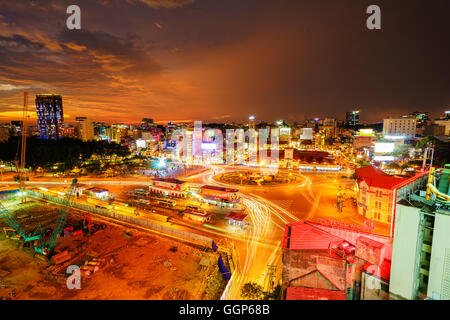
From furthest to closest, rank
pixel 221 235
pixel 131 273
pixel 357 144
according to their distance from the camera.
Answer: pixel 357 144
pixel 221 235
pixel 131 273

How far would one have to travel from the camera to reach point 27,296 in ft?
36.3

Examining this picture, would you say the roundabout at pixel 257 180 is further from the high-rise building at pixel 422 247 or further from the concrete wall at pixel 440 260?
the concrete wall at pixel 440 260

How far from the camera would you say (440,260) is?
6492mm

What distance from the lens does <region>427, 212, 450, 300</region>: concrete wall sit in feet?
20.8

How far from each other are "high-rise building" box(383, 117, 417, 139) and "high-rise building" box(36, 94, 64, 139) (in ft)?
405

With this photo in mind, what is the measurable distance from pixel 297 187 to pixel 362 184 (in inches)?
382

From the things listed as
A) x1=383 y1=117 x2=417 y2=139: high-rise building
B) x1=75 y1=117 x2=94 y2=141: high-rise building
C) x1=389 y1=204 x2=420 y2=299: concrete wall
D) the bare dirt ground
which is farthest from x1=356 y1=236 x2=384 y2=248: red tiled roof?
x1=75 y1=117 x2=94 y2=141: high-rise building

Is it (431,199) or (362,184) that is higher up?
(431,199)

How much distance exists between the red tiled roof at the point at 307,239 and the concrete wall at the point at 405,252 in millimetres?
3087

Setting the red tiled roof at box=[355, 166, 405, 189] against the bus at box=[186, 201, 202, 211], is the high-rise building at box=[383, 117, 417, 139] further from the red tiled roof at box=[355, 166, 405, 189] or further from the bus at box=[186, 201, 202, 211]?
the bus at box=[186, 201, 202, 211]

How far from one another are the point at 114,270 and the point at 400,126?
86.1 metres

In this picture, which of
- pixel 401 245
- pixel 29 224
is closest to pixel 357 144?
pixel 401 245
